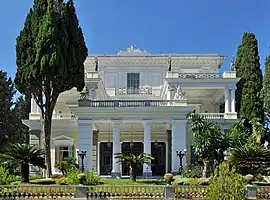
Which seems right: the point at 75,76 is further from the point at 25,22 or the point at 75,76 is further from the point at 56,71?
the point at 25,22

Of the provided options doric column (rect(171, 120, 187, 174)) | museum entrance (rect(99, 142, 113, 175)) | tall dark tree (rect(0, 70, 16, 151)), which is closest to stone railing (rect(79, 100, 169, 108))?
doric column (rect(171, 120, 187, 174))

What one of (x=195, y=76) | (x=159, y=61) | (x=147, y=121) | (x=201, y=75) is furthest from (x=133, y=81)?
(x=147, y=121)

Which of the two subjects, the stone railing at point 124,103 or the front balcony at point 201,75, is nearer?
the stone railing at point 124,103

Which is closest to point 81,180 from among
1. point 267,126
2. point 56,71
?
point 56,71

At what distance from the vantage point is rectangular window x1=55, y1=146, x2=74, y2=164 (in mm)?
34219

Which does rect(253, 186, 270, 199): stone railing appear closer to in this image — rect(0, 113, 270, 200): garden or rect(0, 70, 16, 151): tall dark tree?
rect(0, 113, 270, 200): garden

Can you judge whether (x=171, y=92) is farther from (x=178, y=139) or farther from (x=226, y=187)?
(x=226, y=187)

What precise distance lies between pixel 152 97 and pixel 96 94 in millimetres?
6408

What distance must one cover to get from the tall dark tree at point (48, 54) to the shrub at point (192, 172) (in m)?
8.47

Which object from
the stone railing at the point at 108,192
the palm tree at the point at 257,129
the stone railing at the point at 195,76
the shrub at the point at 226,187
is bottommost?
the stone railing at the point at 108,192

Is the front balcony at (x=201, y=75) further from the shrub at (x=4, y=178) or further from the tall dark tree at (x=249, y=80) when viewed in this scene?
the shrub at (x=4, y=178)

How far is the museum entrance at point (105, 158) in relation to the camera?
116 feet

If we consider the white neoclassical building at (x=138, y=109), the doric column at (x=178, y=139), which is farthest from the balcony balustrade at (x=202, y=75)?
the doric column at (x=178, y=139)

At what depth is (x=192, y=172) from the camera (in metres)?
27.8
